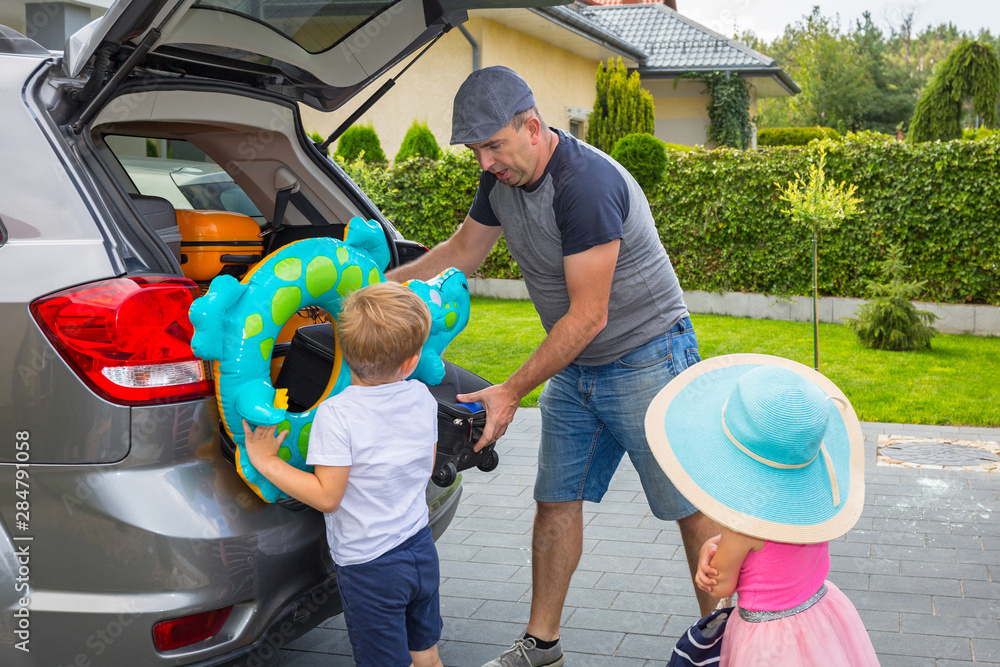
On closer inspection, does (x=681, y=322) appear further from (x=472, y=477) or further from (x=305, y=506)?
(x=472, y=477)

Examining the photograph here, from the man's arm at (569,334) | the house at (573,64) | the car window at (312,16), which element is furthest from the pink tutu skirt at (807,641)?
the house at (573,64)

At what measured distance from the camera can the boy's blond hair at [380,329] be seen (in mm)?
2234

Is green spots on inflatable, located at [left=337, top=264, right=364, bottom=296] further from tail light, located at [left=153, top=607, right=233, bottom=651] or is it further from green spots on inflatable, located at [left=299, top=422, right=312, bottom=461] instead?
tail light, located at [left=153, top=607, right=233, bottom=651]

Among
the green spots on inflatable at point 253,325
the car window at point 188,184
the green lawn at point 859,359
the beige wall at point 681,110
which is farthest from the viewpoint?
the beige wall at point 681,110

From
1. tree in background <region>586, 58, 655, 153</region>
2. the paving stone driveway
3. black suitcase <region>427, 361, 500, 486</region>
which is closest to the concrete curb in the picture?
tree in background <region>586, 58, 655, 153</region>

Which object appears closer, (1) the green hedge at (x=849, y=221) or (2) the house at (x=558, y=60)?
(1) the green hedge at (x=849, y=221)

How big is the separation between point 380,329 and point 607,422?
3.68ft

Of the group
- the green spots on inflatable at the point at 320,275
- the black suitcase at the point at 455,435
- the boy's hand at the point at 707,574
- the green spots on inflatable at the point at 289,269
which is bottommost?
the boy's hand at the point at 707,574

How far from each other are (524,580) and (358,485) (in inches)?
67.9

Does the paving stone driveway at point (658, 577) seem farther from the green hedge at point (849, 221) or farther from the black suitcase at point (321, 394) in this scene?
the green hedge at point (849, 221)

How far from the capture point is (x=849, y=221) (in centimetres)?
1064

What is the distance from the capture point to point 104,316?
2.11m

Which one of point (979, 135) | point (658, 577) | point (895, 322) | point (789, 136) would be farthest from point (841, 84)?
point (658, 577)

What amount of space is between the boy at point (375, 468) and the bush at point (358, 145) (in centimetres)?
1138
